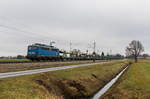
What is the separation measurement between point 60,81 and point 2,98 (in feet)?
30.5

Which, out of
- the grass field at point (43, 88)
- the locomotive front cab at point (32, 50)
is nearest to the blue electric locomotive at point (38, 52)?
the locomotive front cab at point (32, 50)

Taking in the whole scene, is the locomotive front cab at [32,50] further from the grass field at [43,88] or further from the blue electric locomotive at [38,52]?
the grass field at [43,88]

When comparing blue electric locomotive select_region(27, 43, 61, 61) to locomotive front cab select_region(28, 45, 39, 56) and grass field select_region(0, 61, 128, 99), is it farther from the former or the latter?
grass field select_region(0, 61, 128, 99)

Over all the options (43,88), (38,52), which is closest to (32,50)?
(38,52)

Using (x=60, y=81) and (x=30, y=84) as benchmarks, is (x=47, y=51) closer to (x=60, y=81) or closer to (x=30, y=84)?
(x=60, y=81)

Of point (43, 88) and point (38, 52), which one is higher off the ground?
point (38, 52)

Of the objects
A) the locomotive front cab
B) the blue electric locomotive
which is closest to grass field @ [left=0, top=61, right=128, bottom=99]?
the blue electric locomotive

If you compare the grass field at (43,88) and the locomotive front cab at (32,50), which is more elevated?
the locomotive front cab at (32,50)

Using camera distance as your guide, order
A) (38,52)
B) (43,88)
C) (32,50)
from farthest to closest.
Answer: (32,50) → (38,52) → (43,88)

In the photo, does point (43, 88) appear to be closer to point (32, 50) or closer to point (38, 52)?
point (38, 52)

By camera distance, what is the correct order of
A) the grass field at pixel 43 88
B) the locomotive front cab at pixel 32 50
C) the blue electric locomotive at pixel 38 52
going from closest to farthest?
the grass field at pixel 43 88, the blue electric locomotive at pixel 38 52, the locomotive front cab at pixel 32 50

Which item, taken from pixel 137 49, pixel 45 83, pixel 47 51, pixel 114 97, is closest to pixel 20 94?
pixel 45 83

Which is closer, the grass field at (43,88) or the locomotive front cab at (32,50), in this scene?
the grass field at (43,88)

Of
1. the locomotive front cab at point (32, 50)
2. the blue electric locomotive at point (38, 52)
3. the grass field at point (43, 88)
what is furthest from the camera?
the locomotive front cab at point (32, 50)
